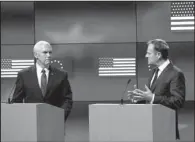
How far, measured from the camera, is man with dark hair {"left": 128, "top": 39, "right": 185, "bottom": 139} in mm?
4184

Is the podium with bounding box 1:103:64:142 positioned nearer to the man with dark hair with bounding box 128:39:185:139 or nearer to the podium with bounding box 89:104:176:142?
the podium with bounding box 89:104:176:142

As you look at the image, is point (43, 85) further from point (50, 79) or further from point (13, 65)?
point (13, 65)

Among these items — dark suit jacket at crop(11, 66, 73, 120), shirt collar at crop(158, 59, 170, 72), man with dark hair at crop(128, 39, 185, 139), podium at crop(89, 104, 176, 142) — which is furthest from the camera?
dark suit jacket at crop(11, 66, 73, 120)

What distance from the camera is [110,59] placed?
22.9ft

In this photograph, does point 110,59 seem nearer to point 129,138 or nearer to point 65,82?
point 65,82

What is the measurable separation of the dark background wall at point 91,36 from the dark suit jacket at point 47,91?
1.79 m

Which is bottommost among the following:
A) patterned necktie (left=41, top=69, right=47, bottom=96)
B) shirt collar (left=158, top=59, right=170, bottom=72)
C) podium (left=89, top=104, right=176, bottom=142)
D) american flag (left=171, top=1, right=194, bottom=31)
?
podium (left=89, top=104, right=176, bottom=142)

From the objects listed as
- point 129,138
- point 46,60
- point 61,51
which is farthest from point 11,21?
point 129,138

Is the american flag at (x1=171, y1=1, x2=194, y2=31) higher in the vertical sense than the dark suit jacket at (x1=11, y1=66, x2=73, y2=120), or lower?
higher

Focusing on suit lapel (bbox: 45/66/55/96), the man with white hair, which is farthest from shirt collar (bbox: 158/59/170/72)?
suit lapel (bbox: 45/66/55/96)

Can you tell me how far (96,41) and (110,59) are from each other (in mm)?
297

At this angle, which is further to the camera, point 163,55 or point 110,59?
point 110,59

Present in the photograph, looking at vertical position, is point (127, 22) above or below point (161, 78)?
above

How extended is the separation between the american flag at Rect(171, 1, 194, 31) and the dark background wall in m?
0.07
